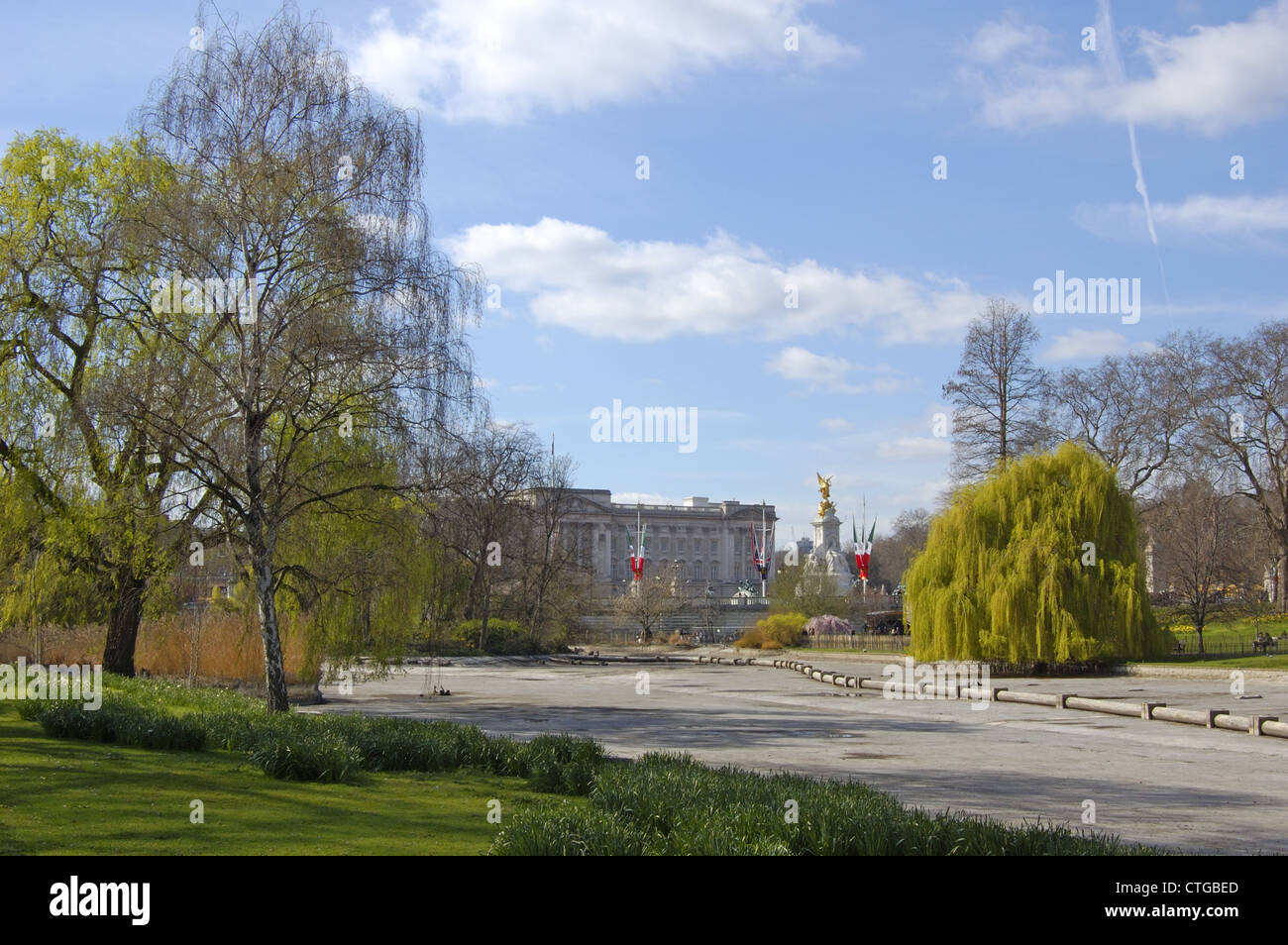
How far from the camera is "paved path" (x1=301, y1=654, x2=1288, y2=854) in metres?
13.1

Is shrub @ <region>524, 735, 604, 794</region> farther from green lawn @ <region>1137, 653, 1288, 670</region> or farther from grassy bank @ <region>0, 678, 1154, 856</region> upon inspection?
green lawn @ <region>1137, 653, 1288, 670</region>

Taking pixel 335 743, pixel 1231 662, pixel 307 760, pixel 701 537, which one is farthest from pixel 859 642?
pixel 701 537

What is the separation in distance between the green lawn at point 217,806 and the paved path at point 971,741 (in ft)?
17.9

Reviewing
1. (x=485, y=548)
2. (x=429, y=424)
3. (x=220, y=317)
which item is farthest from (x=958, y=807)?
(x=485, y=548)

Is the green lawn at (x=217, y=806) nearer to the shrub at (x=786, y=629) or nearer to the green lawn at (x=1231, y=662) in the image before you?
the green lawn at (x=1231, y=662)

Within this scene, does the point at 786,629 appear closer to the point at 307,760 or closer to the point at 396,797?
the point at 307,760

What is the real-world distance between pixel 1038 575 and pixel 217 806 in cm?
3268

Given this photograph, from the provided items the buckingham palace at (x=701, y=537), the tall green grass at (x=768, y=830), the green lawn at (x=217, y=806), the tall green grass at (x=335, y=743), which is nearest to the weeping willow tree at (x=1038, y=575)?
the tall green grass at (x=335, y=743)

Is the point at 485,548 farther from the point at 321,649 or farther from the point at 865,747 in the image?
the point at 865,747

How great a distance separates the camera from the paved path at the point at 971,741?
42.8 feet

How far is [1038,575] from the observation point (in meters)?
38.3

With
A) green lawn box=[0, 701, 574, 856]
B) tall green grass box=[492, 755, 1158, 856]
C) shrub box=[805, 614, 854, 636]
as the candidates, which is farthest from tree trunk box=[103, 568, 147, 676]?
shrub box=[805, 614, 854, 636]

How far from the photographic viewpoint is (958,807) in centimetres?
1292
